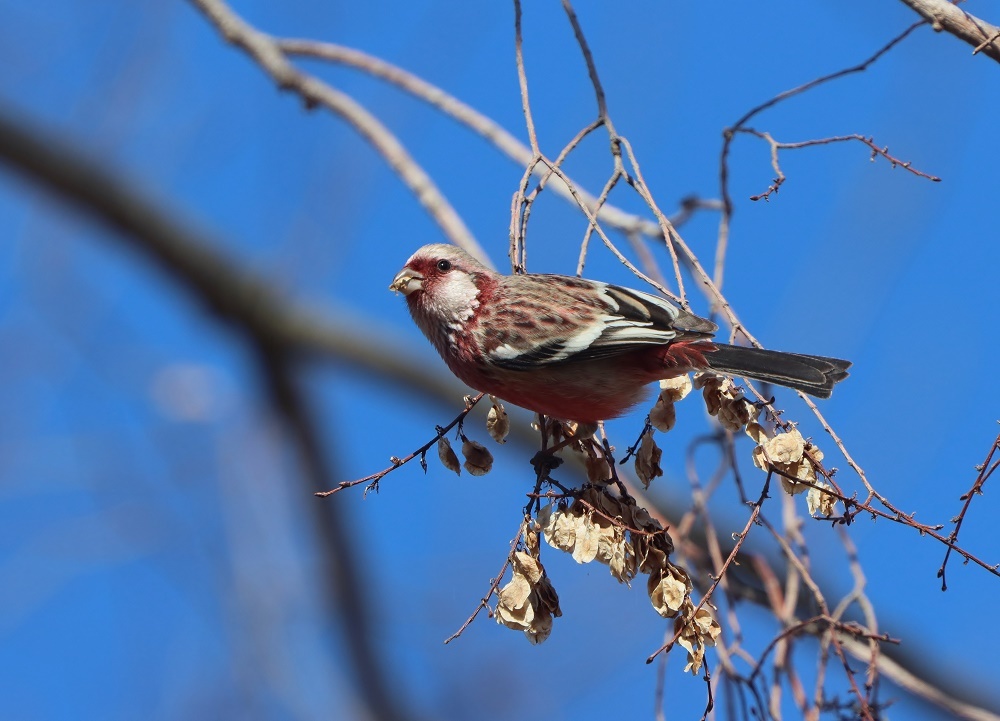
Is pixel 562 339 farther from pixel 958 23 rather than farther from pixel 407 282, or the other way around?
pixel 958 23

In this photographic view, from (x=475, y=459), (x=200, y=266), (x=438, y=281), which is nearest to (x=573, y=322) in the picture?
(x=438, y=281)

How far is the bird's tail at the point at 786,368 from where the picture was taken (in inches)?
135

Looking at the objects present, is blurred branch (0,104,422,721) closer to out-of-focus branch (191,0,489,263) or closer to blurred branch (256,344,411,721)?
blurred branch (256,344,411,721)

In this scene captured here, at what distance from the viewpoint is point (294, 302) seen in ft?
29.9

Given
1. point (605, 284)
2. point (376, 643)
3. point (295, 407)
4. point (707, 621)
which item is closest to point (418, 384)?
point (295, 407)

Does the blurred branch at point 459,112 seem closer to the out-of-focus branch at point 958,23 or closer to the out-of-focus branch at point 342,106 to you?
the out-of-focus branch at point 342,106

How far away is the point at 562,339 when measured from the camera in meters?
3.98

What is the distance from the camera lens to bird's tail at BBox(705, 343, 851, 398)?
11.3 ft

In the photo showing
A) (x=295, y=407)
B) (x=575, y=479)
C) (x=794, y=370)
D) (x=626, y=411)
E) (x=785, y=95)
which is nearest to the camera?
(x=794, y=370)

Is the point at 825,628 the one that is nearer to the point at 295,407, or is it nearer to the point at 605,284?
the point at 605,284

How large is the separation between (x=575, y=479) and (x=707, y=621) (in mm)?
5739

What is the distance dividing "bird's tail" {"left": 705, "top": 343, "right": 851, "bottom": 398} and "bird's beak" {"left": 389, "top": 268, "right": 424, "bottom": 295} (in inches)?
50.8

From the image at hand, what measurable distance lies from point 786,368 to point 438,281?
1.50m

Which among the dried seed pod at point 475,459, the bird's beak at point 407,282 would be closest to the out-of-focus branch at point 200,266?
the bird's beak at point 407,282
